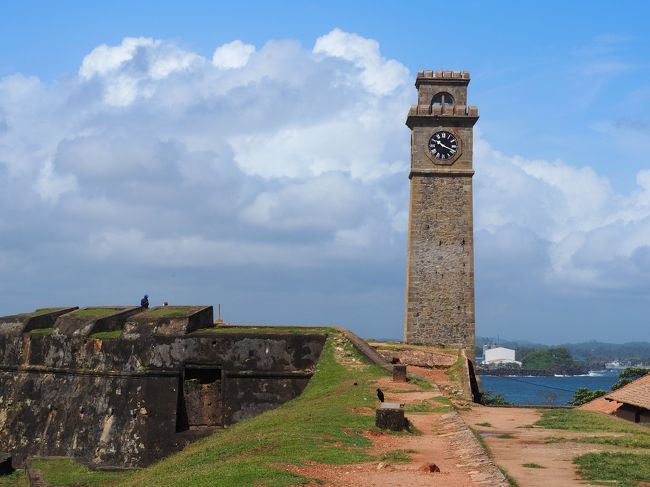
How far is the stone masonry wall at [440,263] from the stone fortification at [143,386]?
9449 mm

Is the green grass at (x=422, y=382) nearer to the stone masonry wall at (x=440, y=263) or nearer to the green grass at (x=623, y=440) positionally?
the green grass at (x=623, y=440)

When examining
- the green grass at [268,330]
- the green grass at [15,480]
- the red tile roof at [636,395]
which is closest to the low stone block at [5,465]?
the green grass at [15,480]

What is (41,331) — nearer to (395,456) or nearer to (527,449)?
(395,456)

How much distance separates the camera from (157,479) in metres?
13.0

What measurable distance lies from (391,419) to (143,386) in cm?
1278

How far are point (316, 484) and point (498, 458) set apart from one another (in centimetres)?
374

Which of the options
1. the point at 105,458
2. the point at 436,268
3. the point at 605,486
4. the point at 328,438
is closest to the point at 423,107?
the point at 436,268

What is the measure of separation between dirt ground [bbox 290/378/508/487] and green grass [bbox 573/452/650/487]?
141cm

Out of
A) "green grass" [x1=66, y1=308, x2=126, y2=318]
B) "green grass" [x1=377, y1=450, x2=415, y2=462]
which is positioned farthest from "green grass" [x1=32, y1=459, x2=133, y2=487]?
"green grass" [x1=377, y1=450, x2=415, y2=462]

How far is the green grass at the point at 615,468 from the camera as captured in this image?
1091 centimetres

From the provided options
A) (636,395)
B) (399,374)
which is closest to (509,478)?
(399,374)

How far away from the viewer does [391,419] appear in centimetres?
1462

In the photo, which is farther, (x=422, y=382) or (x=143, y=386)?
(x=143, y=386)

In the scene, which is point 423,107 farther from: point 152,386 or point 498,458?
point 498,458
